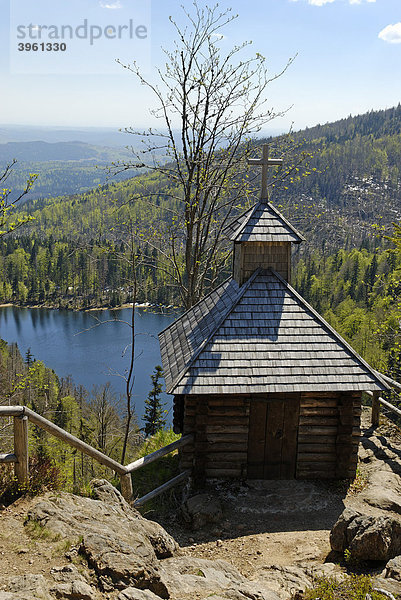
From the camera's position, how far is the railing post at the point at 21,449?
19.0ft

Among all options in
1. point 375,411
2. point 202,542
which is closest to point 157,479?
point 202,542

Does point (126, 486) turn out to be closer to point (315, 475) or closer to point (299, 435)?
point (299, 435)

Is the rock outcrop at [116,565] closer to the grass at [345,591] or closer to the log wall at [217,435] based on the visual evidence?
the grass at [345,591]

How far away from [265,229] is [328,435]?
15.1ft

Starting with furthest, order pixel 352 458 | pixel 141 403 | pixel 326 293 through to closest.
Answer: pixel 326 293
pixel 141 403
pixel 352 458

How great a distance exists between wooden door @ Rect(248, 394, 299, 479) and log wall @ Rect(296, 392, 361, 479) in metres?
0.17

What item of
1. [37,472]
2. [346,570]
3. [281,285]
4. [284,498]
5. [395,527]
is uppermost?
[281,285]

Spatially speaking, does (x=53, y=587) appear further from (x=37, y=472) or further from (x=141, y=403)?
(x=141, y=403)

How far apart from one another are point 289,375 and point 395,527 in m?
3.35

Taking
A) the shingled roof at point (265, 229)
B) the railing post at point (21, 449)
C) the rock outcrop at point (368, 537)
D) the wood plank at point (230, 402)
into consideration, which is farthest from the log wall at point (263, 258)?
the railing post at point (21, 449)

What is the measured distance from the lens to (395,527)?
6.50 meters

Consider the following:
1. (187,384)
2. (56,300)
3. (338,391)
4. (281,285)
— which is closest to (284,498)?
(338,391)

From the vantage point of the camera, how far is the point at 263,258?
10.9 meters

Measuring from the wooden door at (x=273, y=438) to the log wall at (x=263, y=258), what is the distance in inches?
115
